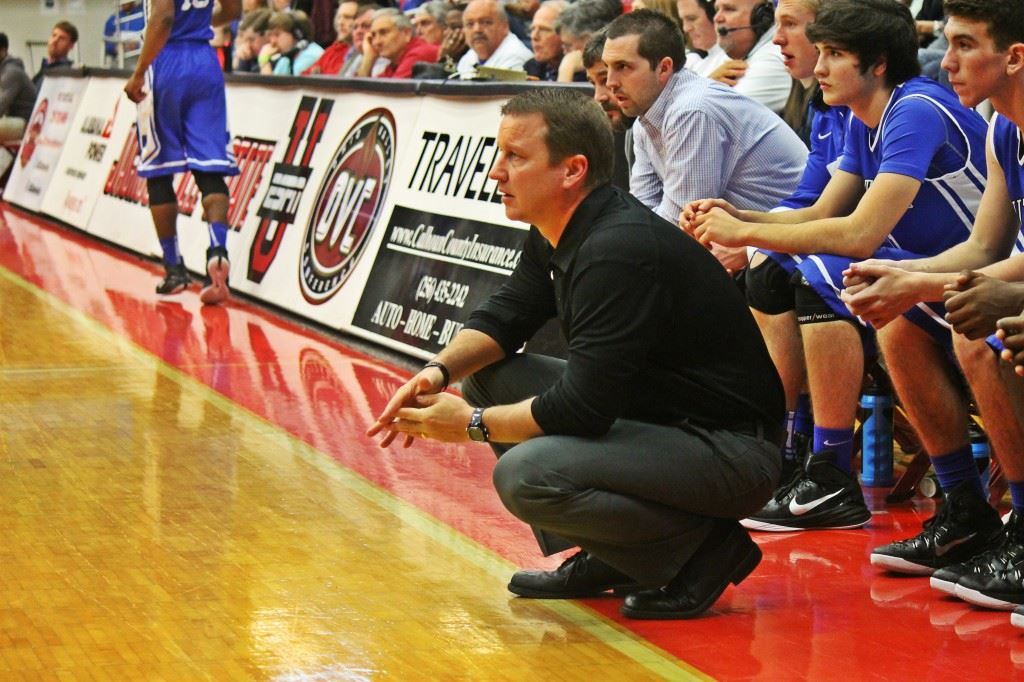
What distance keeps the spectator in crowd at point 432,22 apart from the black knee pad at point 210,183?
2.93 metres

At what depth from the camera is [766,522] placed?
459 cm

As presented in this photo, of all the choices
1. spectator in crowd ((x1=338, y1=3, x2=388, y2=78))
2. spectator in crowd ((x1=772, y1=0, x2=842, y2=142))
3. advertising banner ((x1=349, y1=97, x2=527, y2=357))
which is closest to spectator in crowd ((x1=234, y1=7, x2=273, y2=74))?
spectator in crowd ((x1=338, y1=3, x2=388, y2=78))

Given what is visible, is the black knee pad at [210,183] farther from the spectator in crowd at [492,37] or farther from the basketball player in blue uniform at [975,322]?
the basketball player in blue uniform at [975,322]

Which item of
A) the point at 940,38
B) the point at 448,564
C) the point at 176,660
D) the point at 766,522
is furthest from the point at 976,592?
the point at 940,38

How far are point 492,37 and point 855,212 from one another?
638 cm

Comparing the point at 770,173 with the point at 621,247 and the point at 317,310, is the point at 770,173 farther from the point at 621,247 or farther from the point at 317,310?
the point at 317,310

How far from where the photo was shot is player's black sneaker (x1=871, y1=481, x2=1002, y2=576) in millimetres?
4043

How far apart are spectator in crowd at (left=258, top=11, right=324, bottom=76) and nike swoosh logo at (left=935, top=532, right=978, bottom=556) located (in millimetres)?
10550

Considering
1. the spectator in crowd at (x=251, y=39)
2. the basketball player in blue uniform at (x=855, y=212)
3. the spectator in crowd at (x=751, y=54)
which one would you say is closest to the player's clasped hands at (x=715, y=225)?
the basketball player in blue uniform at (x=855, y=212)

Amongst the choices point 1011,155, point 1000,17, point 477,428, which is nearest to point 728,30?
point 1011,155

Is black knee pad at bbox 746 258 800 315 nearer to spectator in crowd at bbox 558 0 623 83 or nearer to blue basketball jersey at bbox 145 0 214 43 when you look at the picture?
spectator in crowd at bbox 558 0 623 83

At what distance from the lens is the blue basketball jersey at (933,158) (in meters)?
4.30

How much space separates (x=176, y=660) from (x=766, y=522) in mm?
1986

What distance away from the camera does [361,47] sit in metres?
12.5
